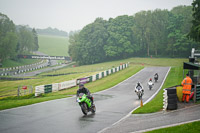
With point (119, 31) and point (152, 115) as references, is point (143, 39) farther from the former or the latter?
point (152, 115)

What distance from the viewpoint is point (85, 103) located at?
13.2m

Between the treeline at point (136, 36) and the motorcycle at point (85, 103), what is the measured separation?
234 ft

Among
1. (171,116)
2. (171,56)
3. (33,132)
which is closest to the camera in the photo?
(33,132)

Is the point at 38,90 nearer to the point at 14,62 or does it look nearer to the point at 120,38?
the point at 120,38

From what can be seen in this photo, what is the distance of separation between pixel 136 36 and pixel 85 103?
79054 mm

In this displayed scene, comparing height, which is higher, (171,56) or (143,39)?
(143,39)

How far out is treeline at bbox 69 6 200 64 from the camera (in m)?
85.1

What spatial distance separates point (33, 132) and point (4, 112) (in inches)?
204

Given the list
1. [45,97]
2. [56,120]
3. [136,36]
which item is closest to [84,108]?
[56,120]

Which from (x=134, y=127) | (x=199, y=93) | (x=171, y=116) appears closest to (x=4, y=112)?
(x=134, y=127)

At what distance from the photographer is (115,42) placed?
8831cm

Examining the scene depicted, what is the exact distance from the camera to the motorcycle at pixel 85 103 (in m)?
12.8

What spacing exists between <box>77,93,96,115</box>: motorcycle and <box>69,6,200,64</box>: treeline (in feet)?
234

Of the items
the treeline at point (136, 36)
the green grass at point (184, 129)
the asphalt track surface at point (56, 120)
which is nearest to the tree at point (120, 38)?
the treeline at point (136, 36)
